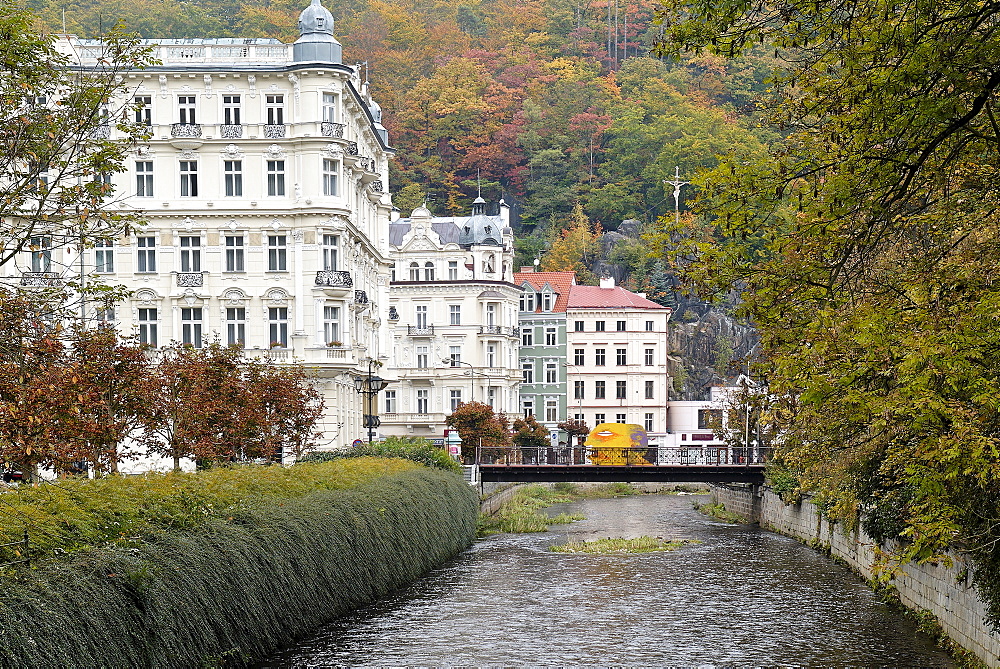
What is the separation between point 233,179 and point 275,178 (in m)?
1.67

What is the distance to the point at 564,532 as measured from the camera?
50.6 meters

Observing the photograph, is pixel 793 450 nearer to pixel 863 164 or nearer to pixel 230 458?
pixel 230 458

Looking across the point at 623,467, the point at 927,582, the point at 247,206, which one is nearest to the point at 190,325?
the point at 247,206

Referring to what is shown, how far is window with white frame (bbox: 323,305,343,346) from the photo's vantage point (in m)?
52.3

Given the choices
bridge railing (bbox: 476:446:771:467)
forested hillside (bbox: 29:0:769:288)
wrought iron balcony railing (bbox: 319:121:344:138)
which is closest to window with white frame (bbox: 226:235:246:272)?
wrought iron balcony railing (bbox: 319:121:344:138)

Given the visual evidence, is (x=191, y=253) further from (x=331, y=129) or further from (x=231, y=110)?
(x=331, y=129)

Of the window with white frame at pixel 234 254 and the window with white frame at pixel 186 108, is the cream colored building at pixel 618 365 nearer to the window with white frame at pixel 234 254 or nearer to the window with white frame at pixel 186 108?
the window with white frame at pixel 234 254

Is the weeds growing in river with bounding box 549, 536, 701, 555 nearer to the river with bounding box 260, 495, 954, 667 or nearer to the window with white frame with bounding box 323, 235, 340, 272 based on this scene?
the river with bounding box 260, 495, 954, 667

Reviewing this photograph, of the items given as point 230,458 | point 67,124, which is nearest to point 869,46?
point 67,124

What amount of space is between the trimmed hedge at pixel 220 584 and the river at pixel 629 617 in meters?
0.71

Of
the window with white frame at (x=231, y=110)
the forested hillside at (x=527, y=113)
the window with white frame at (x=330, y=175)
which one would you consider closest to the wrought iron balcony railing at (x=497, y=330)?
the forested hillside at (x=527, y=113)

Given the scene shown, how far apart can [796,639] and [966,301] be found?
13886 millimetres

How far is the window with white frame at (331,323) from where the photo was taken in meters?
52.3

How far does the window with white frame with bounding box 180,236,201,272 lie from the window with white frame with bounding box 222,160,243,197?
7.52 feet
